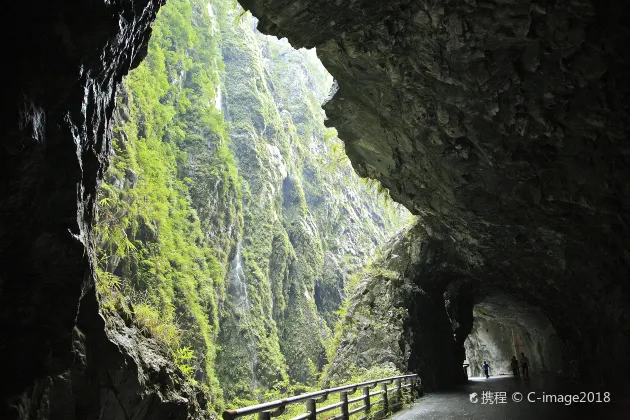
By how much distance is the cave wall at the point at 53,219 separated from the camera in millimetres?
4512

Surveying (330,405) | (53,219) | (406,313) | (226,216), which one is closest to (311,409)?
(330,405)

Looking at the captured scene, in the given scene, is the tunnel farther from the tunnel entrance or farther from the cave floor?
the tunnel entrance

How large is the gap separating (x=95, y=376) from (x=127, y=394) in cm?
45

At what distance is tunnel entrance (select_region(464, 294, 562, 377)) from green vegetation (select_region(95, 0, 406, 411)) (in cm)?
1073

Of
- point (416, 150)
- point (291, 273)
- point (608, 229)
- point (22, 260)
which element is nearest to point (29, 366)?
point (22, 260)

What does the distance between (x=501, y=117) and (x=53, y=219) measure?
8.24m

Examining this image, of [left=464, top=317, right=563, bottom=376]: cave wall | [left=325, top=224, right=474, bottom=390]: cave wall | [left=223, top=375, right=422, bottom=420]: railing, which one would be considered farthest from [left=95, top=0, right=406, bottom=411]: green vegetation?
[left=464, top=317, right=563, bottom=376]: cave wall

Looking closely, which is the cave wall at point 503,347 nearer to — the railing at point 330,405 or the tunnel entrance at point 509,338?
the tunnel entrance at point 509,338

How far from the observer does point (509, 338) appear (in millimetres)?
40969

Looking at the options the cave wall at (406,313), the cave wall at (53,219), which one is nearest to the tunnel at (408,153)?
the cave wall at (53,219)

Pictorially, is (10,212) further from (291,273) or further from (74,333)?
(291,273)

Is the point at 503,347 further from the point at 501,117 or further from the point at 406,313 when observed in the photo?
the point at 501,117

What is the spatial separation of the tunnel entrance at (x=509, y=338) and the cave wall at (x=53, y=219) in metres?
21.5

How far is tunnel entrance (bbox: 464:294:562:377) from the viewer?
88.0 ft
